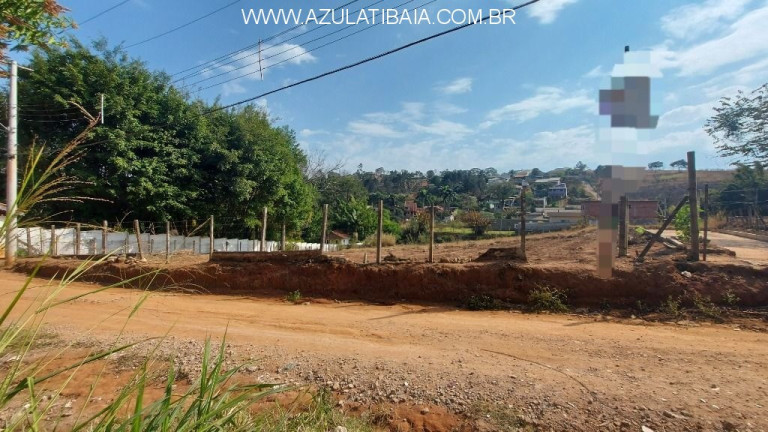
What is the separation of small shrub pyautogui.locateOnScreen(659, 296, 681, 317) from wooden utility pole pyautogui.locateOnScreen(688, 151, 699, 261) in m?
1.30

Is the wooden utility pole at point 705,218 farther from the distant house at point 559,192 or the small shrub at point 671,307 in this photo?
the distant house at point 559,192

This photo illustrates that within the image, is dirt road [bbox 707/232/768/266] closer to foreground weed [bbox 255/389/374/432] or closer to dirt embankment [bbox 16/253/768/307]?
dirt embankment [bbox 16/253/768/307]

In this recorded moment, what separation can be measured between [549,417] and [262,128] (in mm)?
24830

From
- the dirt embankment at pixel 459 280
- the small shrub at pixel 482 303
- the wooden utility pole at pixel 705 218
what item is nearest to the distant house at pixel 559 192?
the wooden utility pole at pixel 705 218

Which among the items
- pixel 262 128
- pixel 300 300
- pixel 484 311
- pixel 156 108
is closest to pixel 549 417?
pixel 484 311

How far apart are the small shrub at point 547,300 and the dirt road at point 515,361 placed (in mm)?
361

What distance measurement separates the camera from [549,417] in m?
3.42

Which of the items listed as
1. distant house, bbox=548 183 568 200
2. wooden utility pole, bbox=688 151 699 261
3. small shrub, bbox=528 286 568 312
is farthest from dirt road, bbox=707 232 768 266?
distant house, bbox=548 183 568 200

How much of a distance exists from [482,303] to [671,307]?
116 inches

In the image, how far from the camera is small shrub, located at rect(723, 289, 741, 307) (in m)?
6.62

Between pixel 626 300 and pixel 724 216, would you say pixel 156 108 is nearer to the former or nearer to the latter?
pixel 626 300

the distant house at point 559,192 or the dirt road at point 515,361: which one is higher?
the distant house at point 559,192

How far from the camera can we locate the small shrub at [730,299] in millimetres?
6617

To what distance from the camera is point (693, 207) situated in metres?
7.66
